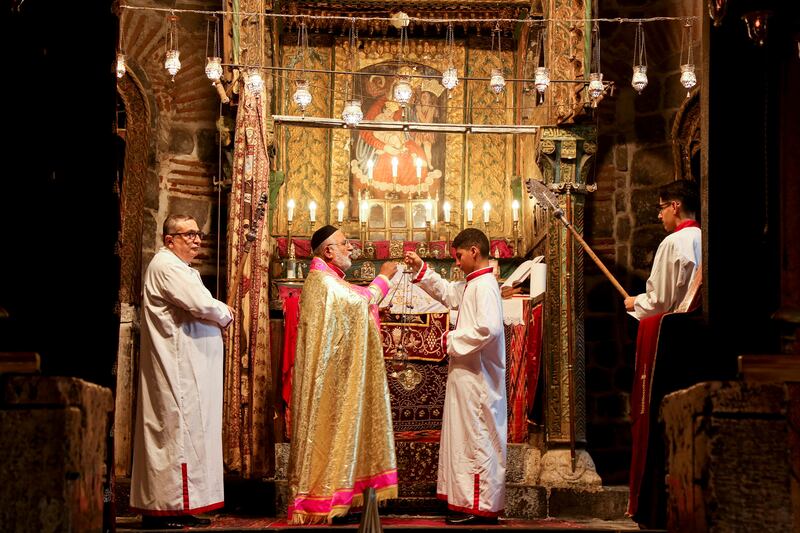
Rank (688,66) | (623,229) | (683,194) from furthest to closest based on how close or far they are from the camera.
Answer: (623,229)
(688,66)
(683,194)

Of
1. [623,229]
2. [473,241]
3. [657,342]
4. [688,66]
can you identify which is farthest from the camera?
[623,229]

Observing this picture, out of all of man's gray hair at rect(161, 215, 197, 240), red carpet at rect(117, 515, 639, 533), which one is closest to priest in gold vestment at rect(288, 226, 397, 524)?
red carpet at rect(117, 515, 639, 533)

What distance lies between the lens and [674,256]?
22.1 feet

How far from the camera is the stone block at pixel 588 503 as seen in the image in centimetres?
826

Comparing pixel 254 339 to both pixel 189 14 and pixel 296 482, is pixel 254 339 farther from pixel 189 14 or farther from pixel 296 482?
pixel 189 14

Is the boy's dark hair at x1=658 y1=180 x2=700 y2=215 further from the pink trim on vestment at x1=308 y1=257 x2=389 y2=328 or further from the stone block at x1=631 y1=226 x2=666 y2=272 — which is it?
Result: the stone block at x1=631 y1=226 x2=666 y2=272

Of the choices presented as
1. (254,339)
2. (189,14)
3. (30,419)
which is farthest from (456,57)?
(30,419)

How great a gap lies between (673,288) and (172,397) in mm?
3337

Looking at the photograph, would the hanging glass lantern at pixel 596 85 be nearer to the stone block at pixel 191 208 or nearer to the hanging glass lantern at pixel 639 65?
the hanging glass lantern at pixel 639 65

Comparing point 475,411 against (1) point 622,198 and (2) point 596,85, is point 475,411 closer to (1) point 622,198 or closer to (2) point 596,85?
(2) point 596,85

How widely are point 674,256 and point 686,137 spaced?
11.5ft

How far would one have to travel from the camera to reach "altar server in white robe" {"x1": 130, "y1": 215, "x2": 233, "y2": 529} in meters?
6.68

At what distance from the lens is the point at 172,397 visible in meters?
6.79

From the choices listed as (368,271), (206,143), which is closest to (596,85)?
(368,271)
